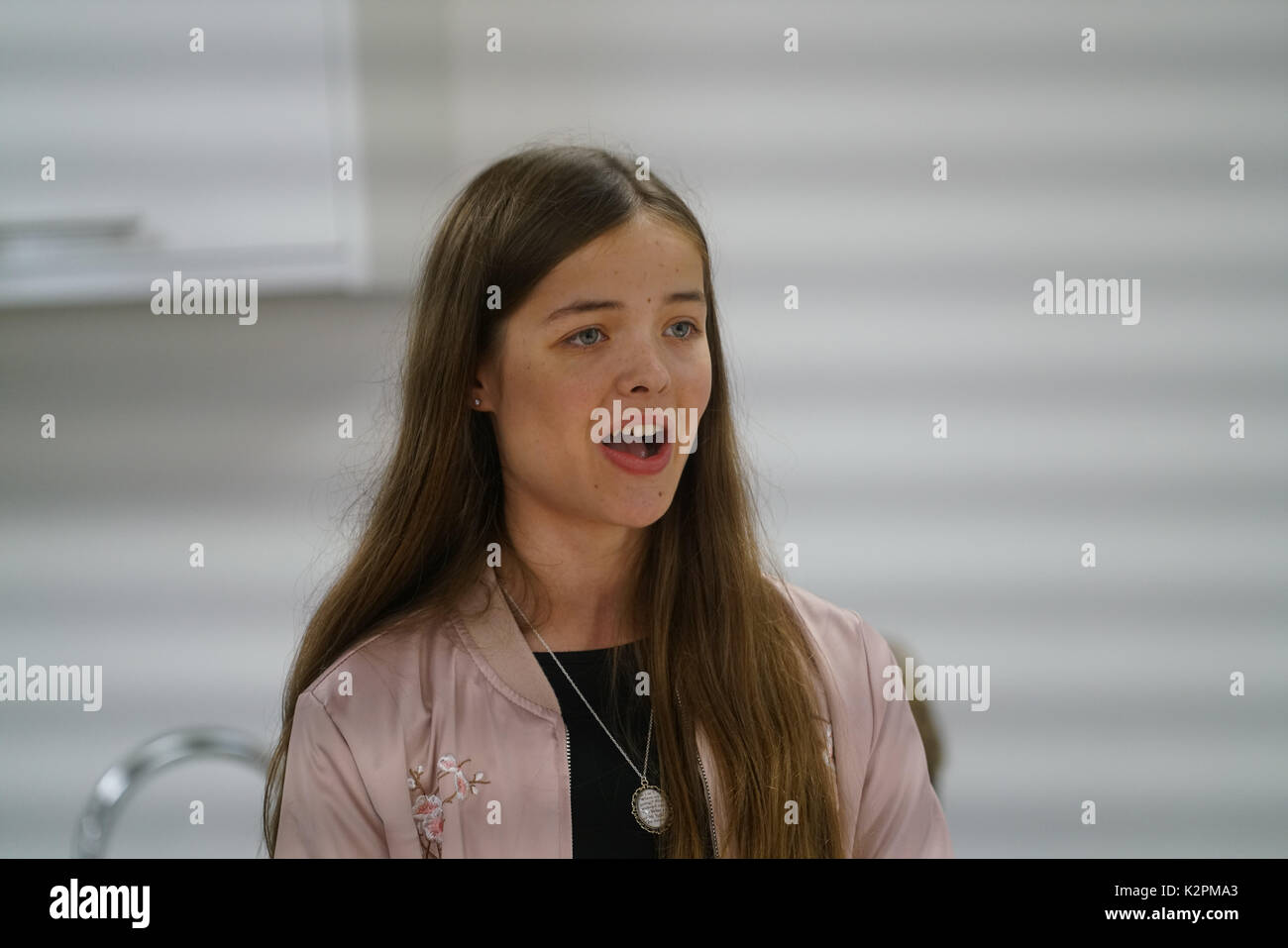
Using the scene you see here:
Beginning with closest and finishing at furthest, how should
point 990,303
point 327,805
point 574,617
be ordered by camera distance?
1. point 327,805
2. point 574,617
3. point 990,303

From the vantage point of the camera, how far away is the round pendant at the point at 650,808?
1.30 m

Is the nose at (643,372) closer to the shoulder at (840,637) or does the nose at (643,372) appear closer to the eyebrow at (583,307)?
the eyebrow at (583,307)

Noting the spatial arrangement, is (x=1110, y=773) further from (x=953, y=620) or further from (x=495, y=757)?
(x=495, y=757)

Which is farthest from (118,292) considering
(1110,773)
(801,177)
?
(1110,773)

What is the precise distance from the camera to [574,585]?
1371mm

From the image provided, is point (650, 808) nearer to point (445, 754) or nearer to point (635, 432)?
point (445, 754)

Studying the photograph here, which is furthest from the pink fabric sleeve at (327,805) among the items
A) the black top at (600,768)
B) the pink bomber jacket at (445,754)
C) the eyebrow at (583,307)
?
the eyebrow at (583,307)

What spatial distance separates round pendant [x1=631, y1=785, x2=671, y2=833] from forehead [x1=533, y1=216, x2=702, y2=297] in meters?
0.53

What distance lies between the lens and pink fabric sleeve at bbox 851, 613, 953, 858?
4.55 feet

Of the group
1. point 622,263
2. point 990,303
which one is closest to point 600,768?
point 622,263

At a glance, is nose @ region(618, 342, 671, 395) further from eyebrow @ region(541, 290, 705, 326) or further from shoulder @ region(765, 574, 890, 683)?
shoulder @ region(765, 574, 890, 683)

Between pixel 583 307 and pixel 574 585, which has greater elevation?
pixel 583 307

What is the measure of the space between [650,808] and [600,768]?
0.22ft

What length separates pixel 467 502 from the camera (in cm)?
136
